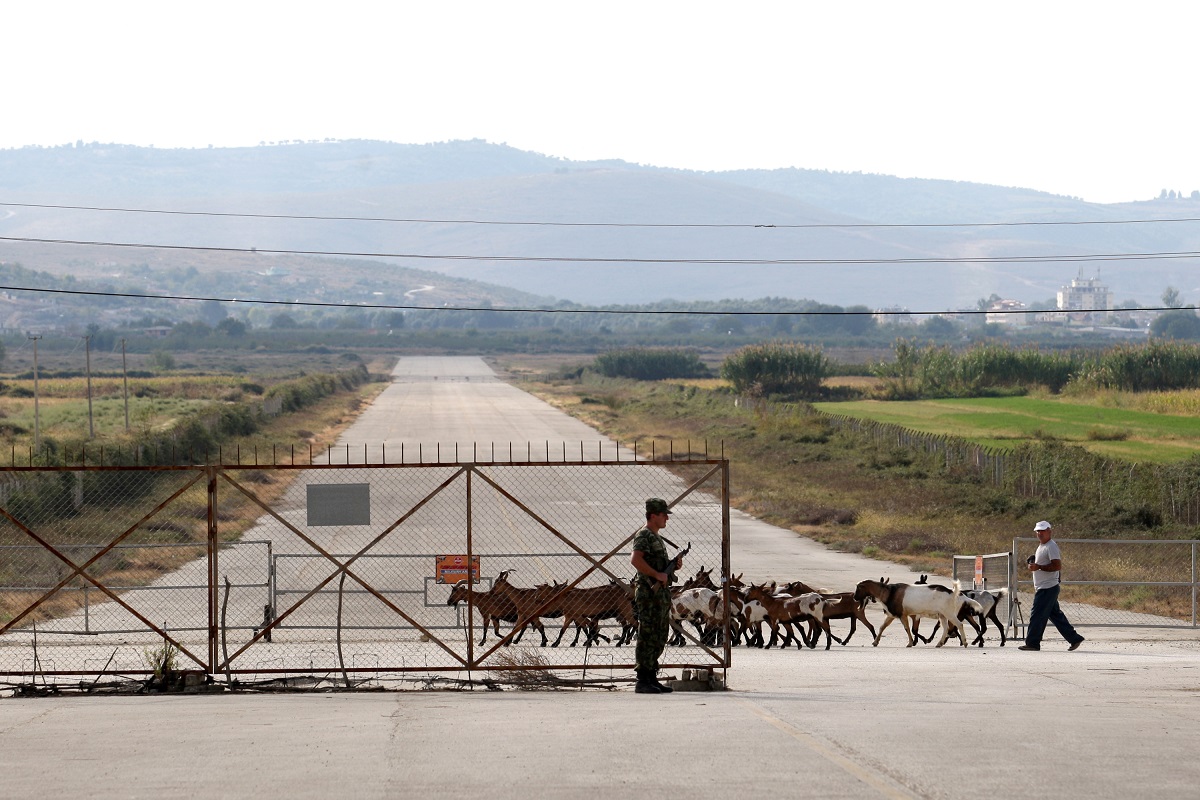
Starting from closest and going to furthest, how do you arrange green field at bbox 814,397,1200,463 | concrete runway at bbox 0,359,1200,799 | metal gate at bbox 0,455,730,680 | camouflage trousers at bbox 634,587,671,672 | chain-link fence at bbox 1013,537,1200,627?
concrete runway at bbox 0,359,1200,799 < camouflage trousers at bbox 634,587,671,672 < metal gate at bbox 0,455,730,680 < chain-link fence at bbox 1013,537,1200,627 < green field at bbox 814,397,1200,463

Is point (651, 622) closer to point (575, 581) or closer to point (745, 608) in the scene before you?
point (575, 581)

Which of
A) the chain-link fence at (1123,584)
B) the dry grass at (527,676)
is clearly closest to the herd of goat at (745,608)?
the chain-link fence at (1123,584)

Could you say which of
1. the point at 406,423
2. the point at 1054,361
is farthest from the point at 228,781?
the point at 1054,361

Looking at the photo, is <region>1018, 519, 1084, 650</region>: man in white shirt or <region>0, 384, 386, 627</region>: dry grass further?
<region>0, 384, 386, 627</region>: dry grass

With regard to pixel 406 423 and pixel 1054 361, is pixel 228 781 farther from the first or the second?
pixel 1054 361

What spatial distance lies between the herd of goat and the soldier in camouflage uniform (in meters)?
3.57

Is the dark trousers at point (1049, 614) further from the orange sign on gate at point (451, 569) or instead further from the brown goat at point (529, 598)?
the orange sign on gate at point (451, 569)

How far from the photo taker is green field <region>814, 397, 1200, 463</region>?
53.8 metres

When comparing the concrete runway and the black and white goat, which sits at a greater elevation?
the concrete runway

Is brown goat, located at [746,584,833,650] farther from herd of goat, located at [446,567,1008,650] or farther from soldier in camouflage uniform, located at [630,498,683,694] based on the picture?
soldier in camouflage uniform, located at [630,498,683,694]

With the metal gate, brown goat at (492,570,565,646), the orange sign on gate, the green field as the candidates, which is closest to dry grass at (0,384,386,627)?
the metal gate

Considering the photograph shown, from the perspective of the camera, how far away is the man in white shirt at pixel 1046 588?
18.5 metres

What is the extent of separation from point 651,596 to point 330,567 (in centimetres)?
1532

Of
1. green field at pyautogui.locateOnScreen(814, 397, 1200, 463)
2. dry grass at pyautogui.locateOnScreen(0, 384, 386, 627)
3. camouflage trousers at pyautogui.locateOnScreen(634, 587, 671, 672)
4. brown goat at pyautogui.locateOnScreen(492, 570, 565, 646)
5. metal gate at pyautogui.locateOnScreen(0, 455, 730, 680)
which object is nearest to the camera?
camouflage trousers at pyautogui.locateOnScreen(634, 587, 671, 672)
